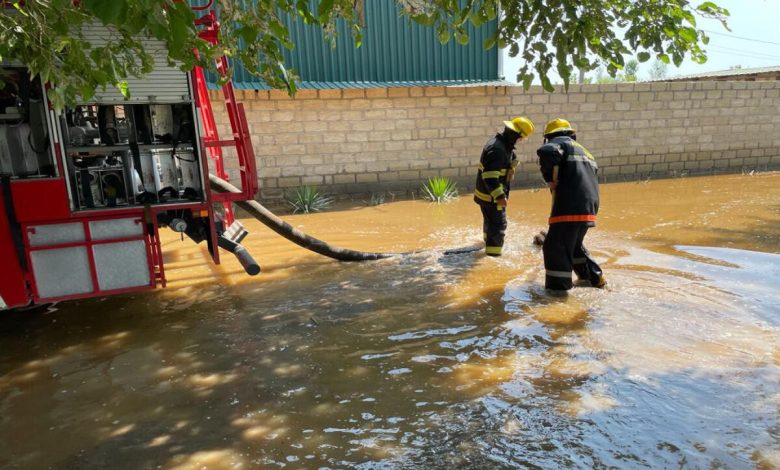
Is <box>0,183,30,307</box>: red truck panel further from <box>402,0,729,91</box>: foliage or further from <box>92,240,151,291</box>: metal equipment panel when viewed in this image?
<box>402,0,729,91</box>: foliage

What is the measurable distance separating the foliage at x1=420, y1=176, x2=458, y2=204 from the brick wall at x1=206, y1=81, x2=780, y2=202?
384 millimetres

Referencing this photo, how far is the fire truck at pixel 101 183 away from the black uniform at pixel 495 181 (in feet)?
8.74

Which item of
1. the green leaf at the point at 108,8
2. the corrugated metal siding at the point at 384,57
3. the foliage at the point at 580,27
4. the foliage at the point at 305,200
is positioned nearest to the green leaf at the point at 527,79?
the foliage at the point at 580,27

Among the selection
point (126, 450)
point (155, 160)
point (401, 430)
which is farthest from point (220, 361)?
point (155, 160)

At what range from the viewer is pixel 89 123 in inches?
188

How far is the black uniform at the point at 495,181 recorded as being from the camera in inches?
244

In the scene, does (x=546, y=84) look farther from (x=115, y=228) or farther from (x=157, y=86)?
(x=115, y=228)

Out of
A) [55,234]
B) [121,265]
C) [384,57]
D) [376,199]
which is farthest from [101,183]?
[384,57]

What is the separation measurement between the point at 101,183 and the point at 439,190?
271 inches

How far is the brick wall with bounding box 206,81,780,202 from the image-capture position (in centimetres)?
1033

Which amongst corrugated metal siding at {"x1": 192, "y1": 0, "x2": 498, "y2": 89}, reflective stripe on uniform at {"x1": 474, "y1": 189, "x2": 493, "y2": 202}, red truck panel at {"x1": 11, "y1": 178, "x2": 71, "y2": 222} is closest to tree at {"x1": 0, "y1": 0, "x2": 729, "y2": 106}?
red truck panel at {"x1": 11, "y1": 178, "x2": 71, "y2": 222}

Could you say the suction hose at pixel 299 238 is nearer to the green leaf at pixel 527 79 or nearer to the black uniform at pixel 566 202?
the black uniform at pixel 566 202

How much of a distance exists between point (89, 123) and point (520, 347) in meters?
4.04

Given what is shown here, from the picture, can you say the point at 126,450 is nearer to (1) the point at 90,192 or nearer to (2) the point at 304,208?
(1) the point at 90,192
